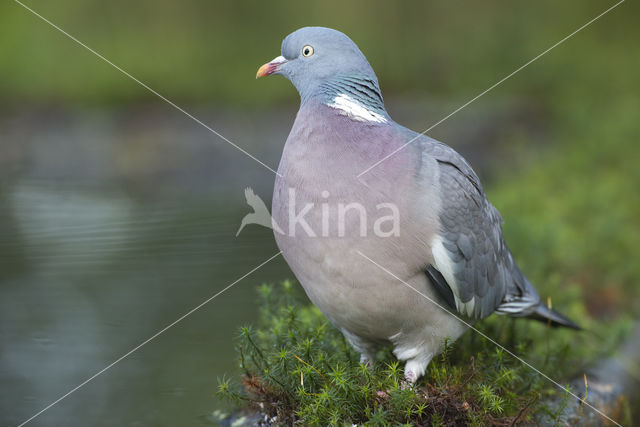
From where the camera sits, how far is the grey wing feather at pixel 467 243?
2.97 m

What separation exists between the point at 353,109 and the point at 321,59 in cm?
26

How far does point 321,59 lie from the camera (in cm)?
306

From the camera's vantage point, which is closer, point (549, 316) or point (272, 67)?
point (272, 67)

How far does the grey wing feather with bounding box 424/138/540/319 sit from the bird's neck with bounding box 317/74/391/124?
10.0 inches

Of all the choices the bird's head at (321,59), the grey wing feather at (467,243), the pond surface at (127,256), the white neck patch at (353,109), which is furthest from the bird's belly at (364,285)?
the pond surface at (127,256)

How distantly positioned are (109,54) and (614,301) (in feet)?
25.9

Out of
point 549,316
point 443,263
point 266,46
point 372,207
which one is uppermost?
point 372,207

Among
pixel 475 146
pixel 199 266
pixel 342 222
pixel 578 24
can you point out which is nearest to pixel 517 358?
pixel 342 222

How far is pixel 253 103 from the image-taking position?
32.6 ft

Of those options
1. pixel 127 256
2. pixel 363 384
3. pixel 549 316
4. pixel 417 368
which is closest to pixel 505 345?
pixel 549 316

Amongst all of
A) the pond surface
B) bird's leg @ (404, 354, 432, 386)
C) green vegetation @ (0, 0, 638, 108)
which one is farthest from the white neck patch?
green vegetation @ (0, 0, 638, 108)

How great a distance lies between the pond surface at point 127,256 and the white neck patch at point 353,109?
1.51 metres

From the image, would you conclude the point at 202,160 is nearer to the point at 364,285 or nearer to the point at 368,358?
the point at 368,358

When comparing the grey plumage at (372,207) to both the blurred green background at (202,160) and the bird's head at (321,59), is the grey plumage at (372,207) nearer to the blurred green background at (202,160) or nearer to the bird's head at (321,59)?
the bird's head at (321,59)
